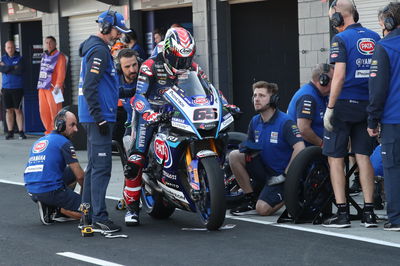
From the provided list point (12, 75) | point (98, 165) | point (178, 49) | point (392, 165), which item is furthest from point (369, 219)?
point (12, 75)

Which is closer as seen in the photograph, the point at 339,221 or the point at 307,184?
the point at 339,221

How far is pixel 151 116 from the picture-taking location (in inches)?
336

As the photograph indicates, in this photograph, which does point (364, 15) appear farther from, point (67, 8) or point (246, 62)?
point (67, 8)

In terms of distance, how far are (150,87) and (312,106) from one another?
1769mm

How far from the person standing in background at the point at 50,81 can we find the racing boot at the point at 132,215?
9.00 m

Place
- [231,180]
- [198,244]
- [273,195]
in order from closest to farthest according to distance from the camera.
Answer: [198,244], [273,195], [231,180]

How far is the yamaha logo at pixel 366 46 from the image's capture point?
27.3ft

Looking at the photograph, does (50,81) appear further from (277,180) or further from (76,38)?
(277,180)

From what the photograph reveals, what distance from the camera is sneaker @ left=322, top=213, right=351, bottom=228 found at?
27.6 feet

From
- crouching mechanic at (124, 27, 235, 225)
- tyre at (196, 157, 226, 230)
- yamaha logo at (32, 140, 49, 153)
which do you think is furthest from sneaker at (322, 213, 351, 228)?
yamaha logo at (32, 140, 49, 153)

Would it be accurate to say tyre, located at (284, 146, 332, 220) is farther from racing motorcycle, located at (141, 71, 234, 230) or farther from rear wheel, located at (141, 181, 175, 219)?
rear wheel, located at (141, 181, 175, 219)

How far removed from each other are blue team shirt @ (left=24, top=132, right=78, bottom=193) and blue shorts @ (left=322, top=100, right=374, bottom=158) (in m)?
2.41

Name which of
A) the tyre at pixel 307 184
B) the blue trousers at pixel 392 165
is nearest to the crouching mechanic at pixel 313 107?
the tyre at pixel 307 184

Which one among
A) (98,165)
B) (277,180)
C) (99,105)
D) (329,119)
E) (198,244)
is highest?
(99,105)
